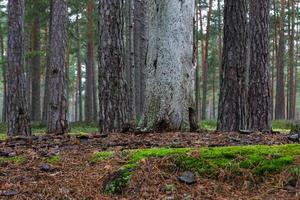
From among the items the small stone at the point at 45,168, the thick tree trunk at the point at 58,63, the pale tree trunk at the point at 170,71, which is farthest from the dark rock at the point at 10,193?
the thick tree trunk at the point at 58,63

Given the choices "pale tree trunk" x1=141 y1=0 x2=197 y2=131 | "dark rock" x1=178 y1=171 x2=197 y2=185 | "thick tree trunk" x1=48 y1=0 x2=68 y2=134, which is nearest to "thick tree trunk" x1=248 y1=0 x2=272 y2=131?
"pale tree trunk" x1=141 y1=0 x2=197 y2=131

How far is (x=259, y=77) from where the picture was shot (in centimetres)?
985

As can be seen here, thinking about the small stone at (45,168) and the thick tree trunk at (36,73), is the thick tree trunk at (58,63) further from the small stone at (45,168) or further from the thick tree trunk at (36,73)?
the thick tree trunk at (36,73)

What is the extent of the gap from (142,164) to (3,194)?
1.29 m

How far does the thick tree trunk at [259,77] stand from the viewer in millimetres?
9836

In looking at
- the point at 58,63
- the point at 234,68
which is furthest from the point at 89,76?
the point at 234,68

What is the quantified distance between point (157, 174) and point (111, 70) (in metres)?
4.57

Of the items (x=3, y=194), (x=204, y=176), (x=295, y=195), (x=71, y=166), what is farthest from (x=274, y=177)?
(x=3, y=194)

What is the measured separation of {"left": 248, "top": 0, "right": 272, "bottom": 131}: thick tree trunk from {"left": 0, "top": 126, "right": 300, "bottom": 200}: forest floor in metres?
5.85

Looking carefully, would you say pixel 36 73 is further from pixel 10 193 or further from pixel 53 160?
pixel 10 193

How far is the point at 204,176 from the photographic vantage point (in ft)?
12.1

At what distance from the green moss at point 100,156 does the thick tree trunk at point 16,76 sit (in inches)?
245

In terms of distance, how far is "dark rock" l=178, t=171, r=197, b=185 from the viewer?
3.57 meters

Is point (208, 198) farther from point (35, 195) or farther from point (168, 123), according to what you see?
point (168, 123)
